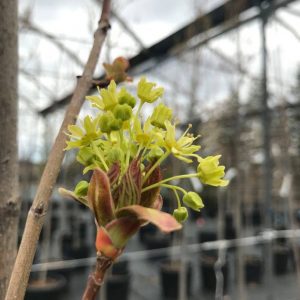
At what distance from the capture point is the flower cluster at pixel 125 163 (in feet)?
0.69

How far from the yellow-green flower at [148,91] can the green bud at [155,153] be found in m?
0.03

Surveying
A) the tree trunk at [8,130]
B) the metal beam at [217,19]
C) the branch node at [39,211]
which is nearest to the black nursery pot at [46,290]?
the metal beam at [217,19]

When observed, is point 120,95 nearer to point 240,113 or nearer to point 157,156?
point 157,156

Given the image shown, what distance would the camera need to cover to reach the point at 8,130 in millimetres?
394

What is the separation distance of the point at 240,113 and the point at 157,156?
2984 millimetres

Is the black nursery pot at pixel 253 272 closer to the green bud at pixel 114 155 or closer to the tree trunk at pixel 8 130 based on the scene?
the tree trunk at pixel 8 130

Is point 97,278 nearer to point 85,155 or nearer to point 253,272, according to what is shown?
point 85,155

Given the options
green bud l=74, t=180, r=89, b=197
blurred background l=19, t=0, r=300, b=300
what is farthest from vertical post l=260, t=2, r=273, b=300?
green bud l=74, t=180, r=89, b=197

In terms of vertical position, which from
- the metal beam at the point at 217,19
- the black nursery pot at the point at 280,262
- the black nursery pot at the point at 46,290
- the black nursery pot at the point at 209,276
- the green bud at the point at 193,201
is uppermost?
the metal beam at the point at 217,19

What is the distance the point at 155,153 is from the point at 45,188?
0.09 meters

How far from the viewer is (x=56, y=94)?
3.38 meters

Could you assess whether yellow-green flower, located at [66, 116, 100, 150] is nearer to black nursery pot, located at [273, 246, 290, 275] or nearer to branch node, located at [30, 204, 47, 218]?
branch node, located at [30, 204, 47, 218]

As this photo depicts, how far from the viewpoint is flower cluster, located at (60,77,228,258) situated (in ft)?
0.69

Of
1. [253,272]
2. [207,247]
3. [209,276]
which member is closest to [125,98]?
[209,276]
